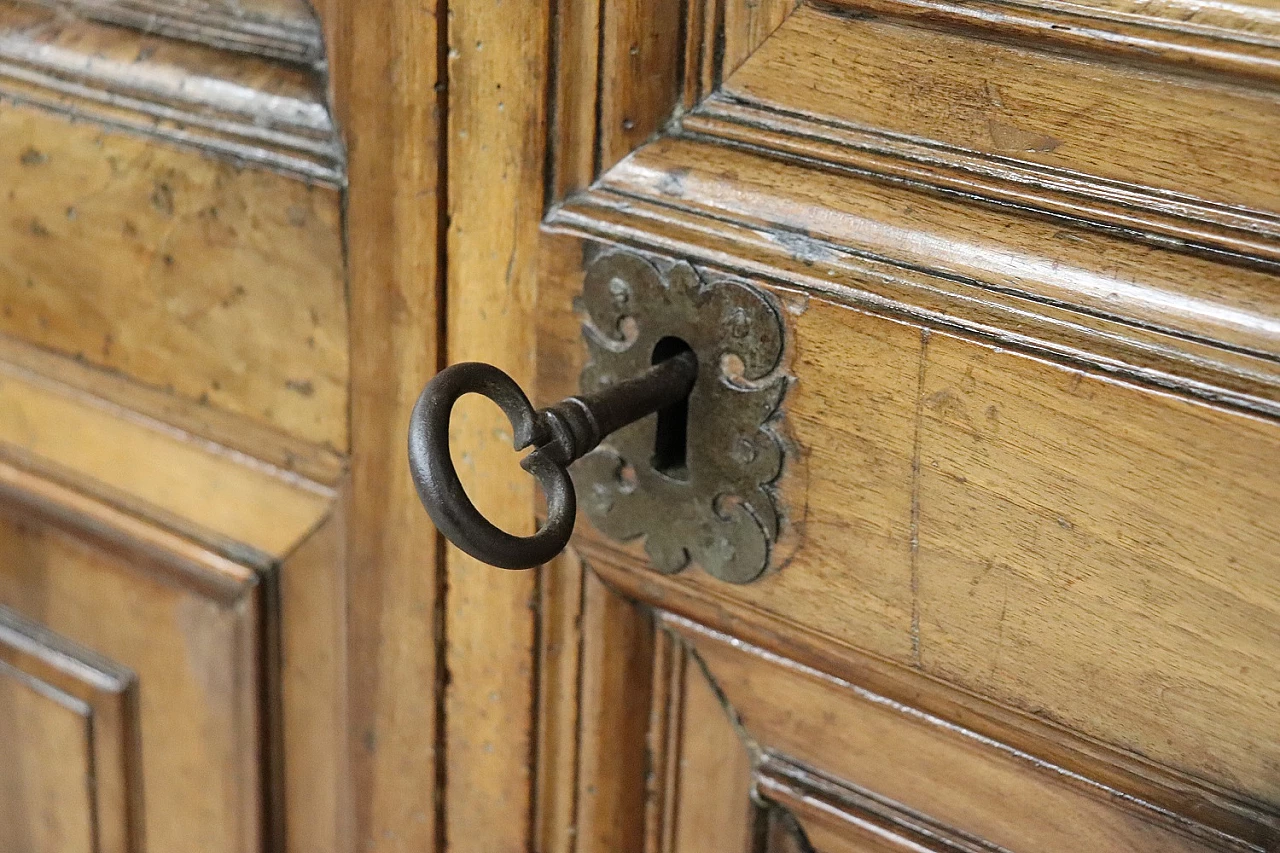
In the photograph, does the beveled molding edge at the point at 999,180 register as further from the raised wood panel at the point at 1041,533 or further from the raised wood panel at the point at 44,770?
the raised wood panel at the point at 44,770

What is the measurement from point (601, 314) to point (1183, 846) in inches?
10.2

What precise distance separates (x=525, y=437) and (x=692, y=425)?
73mm

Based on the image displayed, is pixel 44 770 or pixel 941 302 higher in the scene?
pixel 941 302

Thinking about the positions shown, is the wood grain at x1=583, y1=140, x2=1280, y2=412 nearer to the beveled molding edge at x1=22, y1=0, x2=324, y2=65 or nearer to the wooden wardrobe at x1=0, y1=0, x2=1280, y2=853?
the wooden wardrobe at x1=0, y1=0, x2=1280, y2=853

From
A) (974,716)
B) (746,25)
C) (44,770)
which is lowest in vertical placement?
(44,770)

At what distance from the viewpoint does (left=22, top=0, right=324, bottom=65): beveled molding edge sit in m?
0.55

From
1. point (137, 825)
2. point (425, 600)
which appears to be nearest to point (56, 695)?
point (137, 825)

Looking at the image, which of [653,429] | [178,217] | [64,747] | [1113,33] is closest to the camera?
[1113,33]

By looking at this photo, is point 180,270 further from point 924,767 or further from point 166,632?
point 924,767

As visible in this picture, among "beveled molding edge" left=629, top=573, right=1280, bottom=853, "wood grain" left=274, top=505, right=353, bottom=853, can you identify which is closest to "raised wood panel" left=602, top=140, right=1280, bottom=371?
"beveled molding edge" left=629, top=573, right=1280, bottom=853

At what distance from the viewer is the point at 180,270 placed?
605 mm

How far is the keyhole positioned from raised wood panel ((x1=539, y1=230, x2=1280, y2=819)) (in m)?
0.04

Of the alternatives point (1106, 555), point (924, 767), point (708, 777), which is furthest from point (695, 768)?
point (1106, 555)

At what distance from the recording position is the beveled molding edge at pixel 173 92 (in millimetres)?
550
